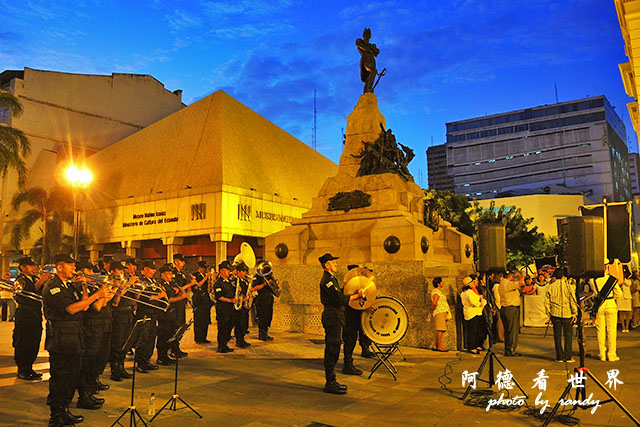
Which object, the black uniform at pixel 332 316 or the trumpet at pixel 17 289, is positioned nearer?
the trumpet at pixel 17 289

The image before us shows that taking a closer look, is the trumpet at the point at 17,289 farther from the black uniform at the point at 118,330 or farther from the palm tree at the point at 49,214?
the palm tree at the point at 49,214

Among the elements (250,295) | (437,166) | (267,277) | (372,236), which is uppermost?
(437,166)

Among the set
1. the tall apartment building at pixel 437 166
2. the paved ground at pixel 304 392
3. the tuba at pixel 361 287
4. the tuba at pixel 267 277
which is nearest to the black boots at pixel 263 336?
the tuba at pixel 267 277

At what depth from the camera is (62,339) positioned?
5.62m

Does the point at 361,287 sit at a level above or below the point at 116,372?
above

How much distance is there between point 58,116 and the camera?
141ft

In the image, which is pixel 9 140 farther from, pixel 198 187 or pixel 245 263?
pixel 245 263

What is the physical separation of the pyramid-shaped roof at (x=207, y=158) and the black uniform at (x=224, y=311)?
18964mm

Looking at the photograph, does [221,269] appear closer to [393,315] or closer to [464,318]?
[393,315]

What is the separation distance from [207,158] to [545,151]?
83535 millimetres

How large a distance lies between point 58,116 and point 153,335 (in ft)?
134

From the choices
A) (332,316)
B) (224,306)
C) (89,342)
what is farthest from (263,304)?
(89,342)

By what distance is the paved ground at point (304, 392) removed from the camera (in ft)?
18.8

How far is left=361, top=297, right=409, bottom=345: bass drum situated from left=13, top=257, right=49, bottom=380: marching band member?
5192mm
